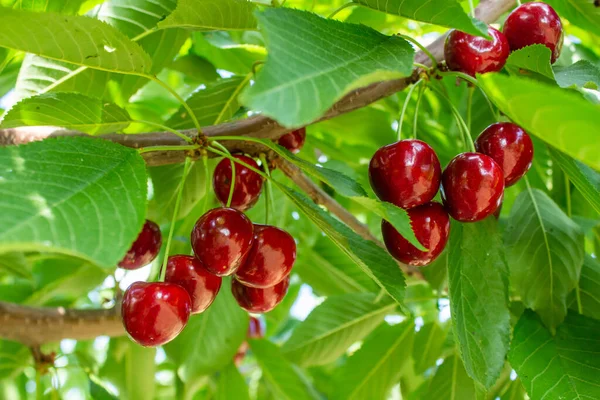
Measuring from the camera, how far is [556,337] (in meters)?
1.18

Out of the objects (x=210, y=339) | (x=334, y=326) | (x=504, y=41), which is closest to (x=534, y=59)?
(x=504, y=41)

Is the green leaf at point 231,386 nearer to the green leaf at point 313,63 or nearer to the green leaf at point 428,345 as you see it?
the green leaf at point 428,345

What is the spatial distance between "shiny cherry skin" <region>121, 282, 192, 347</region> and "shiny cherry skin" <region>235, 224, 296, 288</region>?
11cm

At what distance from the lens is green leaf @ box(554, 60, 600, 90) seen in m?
0.94

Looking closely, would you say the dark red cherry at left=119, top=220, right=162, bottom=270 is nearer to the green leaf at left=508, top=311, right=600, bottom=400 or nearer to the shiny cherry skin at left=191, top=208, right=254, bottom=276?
the shiny cherry skin at left=191, top=208, right=254, bottom=276

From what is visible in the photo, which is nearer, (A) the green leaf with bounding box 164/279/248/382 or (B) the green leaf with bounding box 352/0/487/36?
(B) the green leaf with bounding box 352/0/487/36

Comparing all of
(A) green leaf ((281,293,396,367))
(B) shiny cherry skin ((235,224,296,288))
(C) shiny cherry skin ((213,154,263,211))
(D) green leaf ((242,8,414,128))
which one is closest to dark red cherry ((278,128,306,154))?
(C) shiny cherry skin ((213,154,263,211))

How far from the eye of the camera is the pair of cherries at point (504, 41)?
991 mm

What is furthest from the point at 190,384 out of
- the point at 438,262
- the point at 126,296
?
the point at 126,296

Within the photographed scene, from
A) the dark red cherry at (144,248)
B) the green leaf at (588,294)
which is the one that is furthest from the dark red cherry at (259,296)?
the green leaf at (588,294)

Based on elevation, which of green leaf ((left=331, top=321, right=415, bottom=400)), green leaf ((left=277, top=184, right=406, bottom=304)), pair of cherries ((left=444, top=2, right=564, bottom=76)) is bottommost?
green leaf ((left=331, top=321, right=415, bottom=400))

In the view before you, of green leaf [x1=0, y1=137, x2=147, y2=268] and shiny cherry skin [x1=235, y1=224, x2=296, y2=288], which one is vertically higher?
green leaf [x1=0, y1=137, x2=147, y2=268]

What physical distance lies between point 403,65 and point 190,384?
1.19m

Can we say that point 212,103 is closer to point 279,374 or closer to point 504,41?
point 504,41
